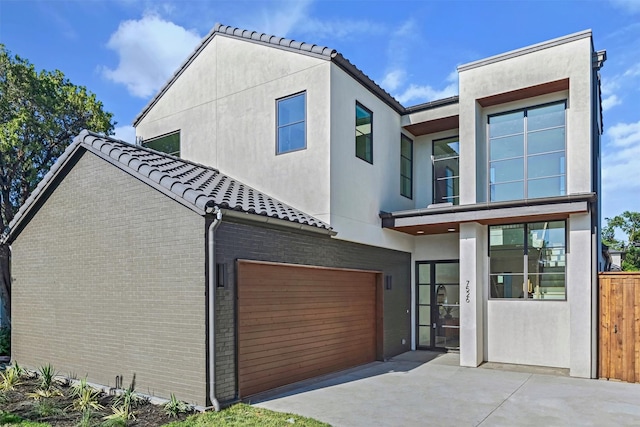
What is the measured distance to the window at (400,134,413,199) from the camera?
12430 millimetres

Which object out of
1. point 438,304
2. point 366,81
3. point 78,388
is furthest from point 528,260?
point 78,388

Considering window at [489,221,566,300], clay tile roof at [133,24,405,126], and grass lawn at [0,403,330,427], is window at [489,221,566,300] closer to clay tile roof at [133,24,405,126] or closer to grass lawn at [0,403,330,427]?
clay tile roof at [133,24,405,126]

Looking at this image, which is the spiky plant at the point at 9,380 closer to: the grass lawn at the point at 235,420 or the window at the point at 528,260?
the grass lawn at the point at 235,420

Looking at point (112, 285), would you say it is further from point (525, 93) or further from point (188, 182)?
point (525, 93)

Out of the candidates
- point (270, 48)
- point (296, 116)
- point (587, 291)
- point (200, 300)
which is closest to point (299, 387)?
point (200, 300)

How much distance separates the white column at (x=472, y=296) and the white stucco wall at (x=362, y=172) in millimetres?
A: 2029

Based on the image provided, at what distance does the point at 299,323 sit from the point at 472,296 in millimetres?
4540

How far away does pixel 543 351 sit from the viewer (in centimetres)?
1004

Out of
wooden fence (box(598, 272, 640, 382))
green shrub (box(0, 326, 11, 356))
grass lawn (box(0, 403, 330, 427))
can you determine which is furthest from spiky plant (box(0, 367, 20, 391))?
wooden fence (box(598, 272, 640, 382))

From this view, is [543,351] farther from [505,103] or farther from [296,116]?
[296,116]

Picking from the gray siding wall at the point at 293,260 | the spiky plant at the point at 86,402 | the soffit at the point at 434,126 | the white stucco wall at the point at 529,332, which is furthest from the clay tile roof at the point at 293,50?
the spiky plant at the point at 86,402

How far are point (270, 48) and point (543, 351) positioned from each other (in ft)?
31.8

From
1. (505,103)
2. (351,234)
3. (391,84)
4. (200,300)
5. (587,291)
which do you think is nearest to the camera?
(200,300)

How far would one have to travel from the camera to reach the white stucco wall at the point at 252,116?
9.37 meters
